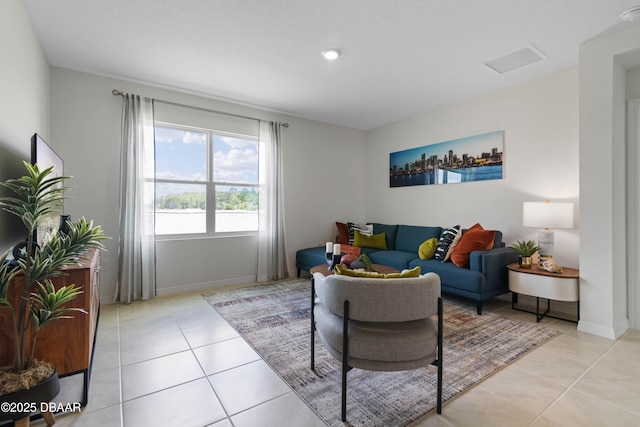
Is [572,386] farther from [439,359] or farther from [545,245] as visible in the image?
[545,245]

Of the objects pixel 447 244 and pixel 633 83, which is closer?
pixel 633 83

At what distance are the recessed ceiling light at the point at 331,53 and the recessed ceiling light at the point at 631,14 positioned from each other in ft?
7.32

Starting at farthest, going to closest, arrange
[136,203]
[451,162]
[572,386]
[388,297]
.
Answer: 1. [451,162]
2. [136,203]
3. [572,386]
4. [388,297]

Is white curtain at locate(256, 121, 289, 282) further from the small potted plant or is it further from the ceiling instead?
the small potted plant

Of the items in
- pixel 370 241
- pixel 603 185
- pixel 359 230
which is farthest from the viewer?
pixel 359 230

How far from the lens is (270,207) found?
4555mm

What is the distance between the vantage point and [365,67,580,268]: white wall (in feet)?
10.6

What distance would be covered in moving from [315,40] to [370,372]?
2.76m

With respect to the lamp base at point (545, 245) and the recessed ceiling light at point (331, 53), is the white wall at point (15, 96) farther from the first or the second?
the lamp base at point (545, 245)

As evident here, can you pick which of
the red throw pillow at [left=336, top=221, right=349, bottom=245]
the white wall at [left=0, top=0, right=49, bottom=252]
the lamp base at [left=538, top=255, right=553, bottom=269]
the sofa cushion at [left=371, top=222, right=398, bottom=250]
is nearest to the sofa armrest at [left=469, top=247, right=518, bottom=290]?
the lamp base at [left=538, top=255, right=553, bottom=269]

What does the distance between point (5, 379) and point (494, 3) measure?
372 centimetres

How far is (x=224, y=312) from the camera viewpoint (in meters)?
3.22

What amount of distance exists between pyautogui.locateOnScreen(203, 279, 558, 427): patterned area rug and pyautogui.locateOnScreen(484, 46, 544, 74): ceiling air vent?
2644 millimetres

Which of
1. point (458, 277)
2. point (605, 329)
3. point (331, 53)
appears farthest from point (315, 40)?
point (605, 329)
